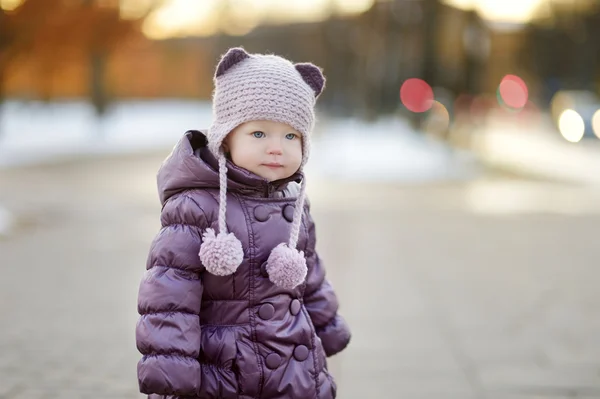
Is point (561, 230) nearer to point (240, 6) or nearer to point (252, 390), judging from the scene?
point (252, 390)

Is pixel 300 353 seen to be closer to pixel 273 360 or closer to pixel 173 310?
pixel 273 360

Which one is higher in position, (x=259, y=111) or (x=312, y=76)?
(x=312, y=76)

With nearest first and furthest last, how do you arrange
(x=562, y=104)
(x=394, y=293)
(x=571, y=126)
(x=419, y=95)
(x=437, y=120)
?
(x=394, y=293) → (x=437, y=120) → (x=419, y=95) → (x=571, y=126) → (x=562, y=104)

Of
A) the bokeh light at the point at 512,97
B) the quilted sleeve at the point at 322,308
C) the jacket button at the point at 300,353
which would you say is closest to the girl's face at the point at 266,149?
the quilted sleeve at the point at 322,308

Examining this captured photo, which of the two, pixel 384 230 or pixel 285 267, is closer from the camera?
pixel 285 267

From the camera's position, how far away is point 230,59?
2.48 m

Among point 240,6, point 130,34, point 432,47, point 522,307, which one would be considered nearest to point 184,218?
point 522,307

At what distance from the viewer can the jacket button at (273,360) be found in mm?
2406

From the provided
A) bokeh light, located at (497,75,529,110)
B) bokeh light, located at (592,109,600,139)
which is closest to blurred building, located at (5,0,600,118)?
bokeh light, located at (592,109,600,139)

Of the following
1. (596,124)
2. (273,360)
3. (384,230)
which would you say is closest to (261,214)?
(273,360)

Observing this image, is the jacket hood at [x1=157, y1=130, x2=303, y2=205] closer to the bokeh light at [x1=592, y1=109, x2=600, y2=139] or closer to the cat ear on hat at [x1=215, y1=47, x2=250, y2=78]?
the cat ear on hat at [x1=215, y1=47, x2=250, y2=78]

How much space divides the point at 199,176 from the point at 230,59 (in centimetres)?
36

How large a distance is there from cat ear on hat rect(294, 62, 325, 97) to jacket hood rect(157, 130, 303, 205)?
0.89ft

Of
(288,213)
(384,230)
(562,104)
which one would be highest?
(288,213)
